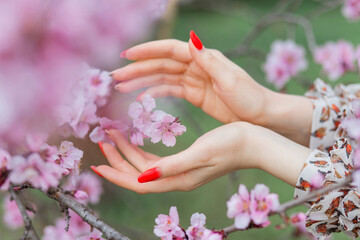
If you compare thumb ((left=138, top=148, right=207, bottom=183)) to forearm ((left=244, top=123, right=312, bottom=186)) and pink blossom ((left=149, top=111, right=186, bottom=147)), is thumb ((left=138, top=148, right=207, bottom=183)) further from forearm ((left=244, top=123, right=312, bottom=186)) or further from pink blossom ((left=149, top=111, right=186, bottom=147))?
forearm ((left=244, top=123, right=312, bottom=186))

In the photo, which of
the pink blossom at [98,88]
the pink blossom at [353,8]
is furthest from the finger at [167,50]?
the pink blossom at [353,8]

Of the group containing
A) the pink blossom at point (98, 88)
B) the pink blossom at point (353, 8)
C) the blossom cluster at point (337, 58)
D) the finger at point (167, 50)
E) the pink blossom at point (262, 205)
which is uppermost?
the pink blossom at point (353, 8)

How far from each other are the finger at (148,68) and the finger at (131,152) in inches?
5.5

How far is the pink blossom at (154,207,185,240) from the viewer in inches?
27.7

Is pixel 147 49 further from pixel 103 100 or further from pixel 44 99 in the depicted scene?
pixel 44 99

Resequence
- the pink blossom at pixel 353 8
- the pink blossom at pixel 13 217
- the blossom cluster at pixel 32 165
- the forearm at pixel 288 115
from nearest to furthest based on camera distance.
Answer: the blossom cluster at pixel 32 165, the forearm at pixel 288 115, the pink blossom at pixel 13 217, the pink blossom at pixel 353 8

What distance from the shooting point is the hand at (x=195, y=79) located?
0.87 meters

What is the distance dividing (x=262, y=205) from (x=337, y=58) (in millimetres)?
1519

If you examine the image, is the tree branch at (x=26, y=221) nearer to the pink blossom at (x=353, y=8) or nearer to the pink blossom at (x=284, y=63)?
the pink blossom at (x=284, y=63)

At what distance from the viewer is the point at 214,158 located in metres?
0.83

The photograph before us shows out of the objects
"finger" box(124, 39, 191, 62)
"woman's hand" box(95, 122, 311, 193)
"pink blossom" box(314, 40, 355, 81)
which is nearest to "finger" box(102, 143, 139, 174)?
"woman's hand" box(95, 122, 311, 193)

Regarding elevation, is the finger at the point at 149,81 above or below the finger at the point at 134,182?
above

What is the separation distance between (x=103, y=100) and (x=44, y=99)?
1.52 feet

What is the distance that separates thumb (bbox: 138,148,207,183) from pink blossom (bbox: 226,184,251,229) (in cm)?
17
